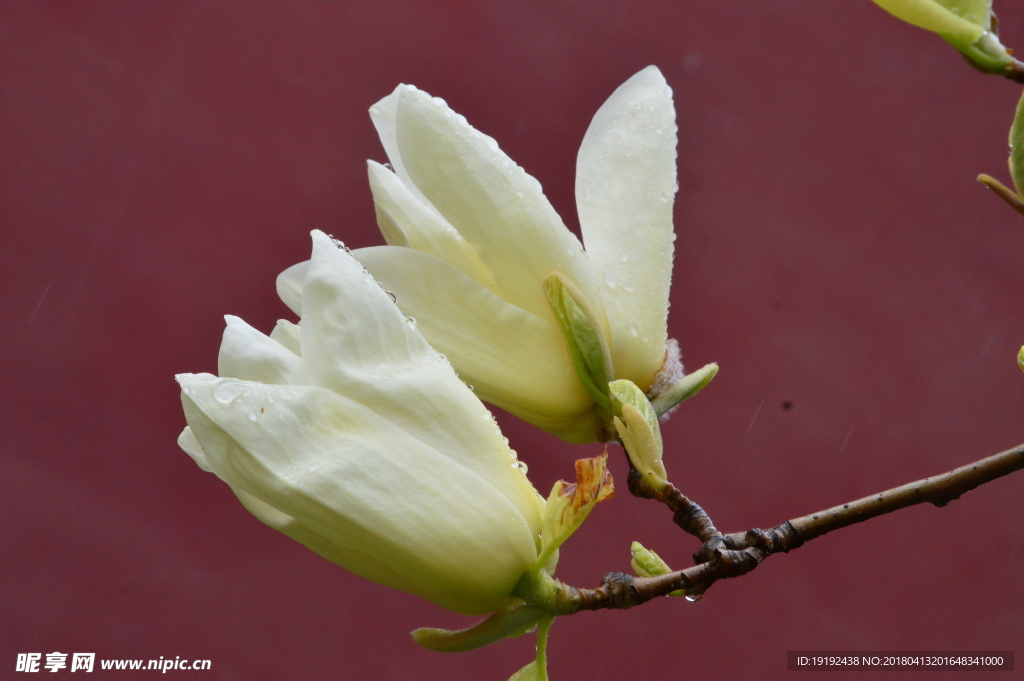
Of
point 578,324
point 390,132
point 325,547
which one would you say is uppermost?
point 390,132

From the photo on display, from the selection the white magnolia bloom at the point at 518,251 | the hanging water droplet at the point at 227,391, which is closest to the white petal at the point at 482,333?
the white magnolia bloom at the point at 518,251

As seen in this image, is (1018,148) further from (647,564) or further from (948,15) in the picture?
(647,564)

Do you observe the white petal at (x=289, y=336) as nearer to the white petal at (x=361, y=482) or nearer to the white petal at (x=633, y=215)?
the white petal at (x=361, y=482)

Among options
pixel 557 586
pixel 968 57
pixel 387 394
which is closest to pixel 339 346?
pixel 387 394

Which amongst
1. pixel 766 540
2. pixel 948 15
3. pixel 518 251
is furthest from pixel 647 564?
pixel 948 15

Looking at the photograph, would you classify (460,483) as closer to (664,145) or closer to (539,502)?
(539,502)

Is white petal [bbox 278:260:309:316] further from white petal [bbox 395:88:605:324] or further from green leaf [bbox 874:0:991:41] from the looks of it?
green leaf [bbox 874:0:991:41]

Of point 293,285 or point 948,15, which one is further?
point 293,285
